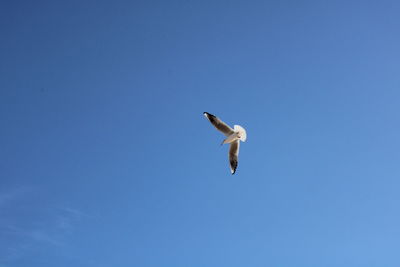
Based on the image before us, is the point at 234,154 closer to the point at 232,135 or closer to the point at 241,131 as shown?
the point at 232,135

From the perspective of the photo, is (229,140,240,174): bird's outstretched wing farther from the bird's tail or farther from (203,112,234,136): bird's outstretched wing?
(203,112,234,136): bird's outstretched wing

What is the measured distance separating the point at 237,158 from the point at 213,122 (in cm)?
307

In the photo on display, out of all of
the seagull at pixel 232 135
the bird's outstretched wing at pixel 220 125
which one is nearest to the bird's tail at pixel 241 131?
the seagull at pixel 232 135

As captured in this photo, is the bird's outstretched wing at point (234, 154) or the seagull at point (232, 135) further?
the bird's outstretched wing at point (234, 154)

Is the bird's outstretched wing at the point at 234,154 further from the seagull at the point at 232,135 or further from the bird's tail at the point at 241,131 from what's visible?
the bird's tail at the point at 241,131

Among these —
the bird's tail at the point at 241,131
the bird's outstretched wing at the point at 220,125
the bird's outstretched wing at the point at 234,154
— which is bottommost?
the bird's outstretched wing at the point at 234,154

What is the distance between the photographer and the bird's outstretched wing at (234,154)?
3491 centimetres

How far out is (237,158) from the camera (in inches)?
1387

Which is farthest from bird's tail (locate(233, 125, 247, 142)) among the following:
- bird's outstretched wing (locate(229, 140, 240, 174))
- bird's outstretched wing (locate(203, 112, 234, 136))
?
bird's outstretched wing (locate(229, 140, 240, 174))

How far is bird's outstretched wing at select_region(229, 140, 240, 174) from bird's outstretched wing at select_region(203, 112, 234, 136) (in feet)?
3.38

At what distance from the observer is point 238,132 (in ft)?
111

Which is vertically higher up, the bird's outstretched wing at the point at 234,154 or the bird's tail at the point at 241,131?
the bird's tail at the point at 241,131

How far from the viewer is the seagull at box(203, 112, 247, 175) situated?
112 feet

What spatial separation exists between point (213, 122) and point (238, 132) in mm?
1803
